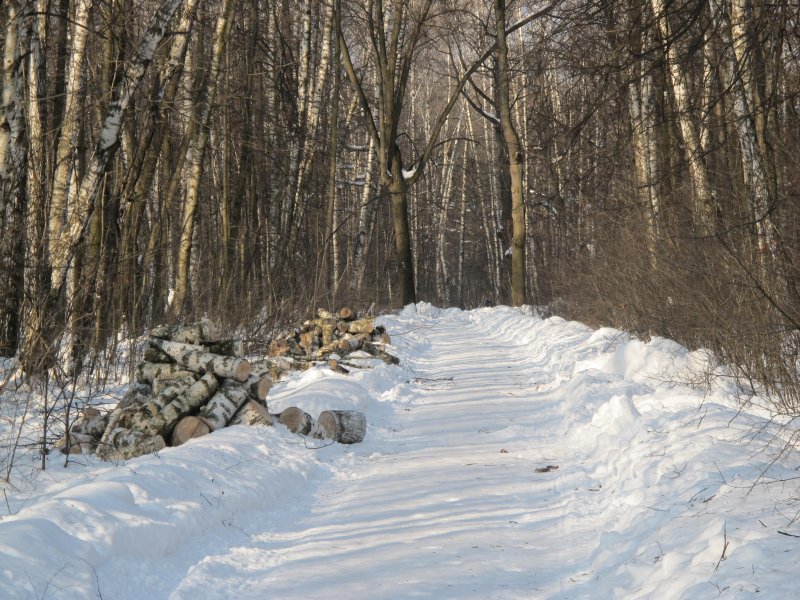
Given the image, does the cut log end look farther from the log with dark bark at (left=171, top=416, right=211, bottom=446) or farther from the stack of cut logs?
the log with dark bark at (left=171, top=416, right=211, bottom=446)

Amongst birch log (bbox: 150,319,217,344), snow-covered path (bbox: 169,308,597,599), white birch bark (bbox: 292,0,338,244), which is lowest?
snow-covered path (bbox: 169,308,597,599)

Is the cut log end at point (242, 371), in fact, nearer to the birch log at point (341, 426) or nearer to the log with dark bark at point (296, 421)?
the log with dark bark at point (296, 421)

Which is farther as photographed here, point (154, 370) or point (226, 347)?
point (226, 347)

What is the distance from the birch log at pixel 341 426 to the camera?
293 inches

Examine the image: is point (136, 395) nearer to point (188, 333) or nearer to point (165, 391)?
point (165, 391)

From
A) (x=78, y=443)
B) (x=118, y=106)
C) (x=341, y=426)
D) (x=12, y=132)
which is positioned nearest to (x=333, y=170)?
(x=118, y=106)

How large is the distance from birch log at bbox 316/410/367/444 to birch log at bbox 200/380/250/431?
77 centimetres

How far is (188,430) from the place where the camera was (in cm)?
673

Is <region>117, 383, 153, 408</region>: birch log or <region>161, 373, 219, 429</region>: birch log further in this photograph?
<region>117, 383, 153, 408</region>: birch log

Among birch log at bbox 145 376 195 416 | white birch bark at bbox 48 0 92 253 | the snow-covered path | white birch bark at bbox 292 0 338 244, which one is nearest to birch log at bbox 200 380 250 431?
birch log at bbox 145 376 195 416

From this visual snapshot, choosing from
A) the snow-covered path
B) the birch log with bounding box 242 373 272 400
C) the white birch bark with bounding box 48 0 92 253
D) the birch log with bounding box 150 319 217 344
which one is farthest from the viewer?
the white birch bark with bounding box 48 0 92 253

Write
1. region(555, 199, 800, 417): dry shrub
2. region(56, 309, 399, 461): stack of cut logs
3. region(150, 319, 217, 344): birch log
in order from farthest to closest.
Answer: region(150, 319, 217, 344): birch log, region(56, 309, 399, 461): stack of cut logs, region(555, 199, 800, 417): dry shrub

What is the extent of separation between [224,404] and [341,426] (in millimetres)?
1155

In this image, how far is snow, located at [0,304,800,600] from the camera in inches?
149
